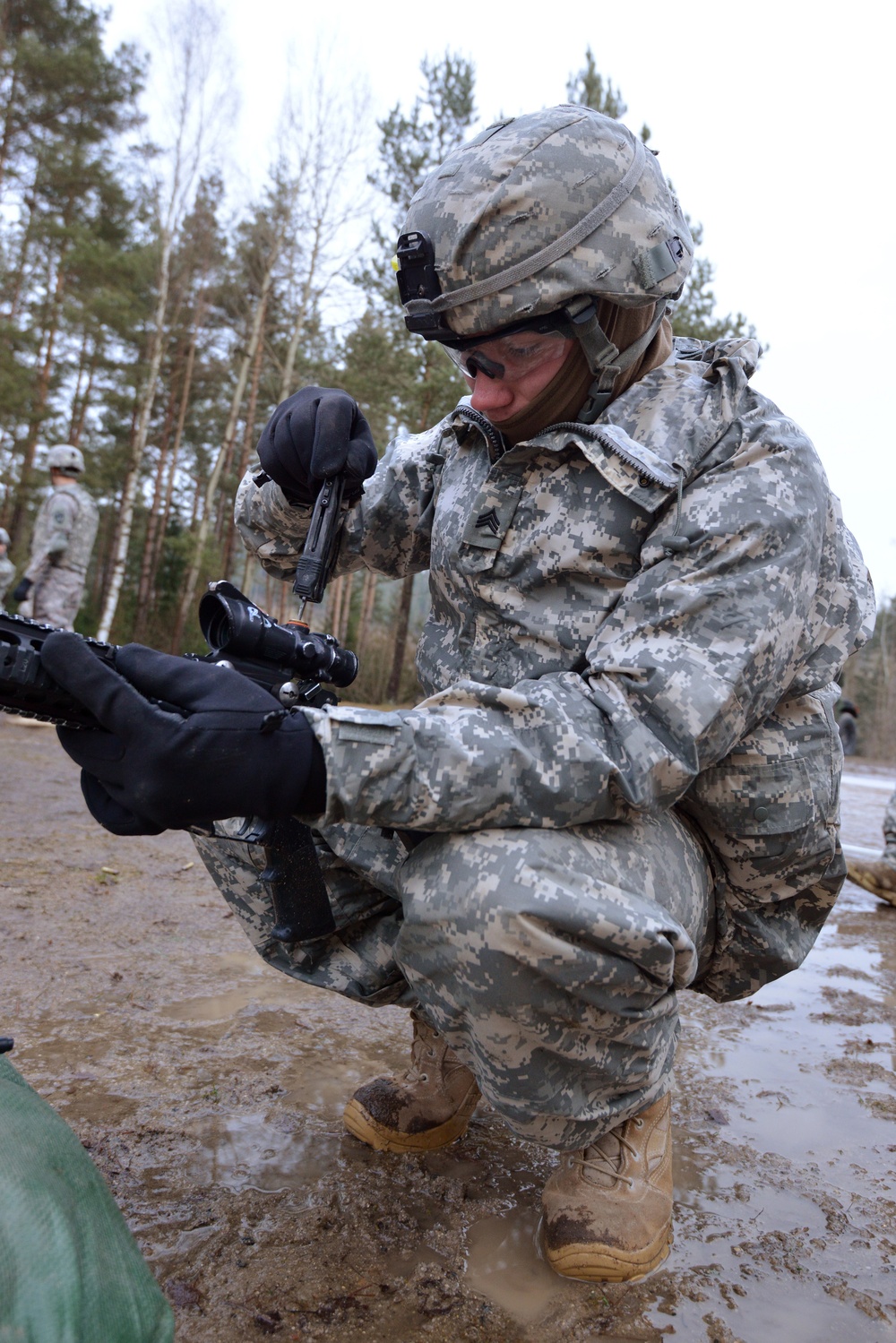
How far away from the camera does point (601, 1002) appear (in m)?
1.57

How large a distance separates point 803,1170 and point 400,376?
1880cm

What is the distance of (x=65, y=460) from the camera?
354 inches

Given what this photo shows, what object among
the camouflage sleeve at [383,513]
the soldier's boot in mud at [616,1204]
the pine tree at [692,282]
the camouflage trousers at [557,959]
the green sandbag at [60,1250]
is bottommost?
the soldier's boot in mud at [616,1204]

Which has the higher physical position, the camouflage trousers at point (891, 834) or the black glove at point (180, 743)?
the black glove at point (180, 743)

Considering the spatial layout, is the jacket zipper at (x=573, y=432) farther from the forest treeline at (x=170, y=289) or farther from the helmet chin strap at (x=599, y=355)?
the forest treeline at (x=170, y=289)

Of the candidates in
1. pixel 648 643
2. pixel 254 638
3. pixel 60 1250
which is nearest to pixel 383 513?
pixel 254 638

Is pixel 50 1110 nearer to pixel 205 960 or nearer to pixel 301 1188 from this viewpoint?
pixel 301 1188

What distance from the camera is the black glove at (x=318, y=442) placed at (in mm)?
2178

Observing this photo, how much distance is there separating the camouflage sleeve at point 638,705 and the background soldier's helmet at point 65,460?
26.9 feet

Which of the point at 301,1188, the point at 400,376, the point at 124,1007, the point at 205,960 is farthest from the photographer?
the point at 400,376

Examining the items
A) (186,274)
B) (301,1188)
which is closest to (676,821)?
(301,1188)

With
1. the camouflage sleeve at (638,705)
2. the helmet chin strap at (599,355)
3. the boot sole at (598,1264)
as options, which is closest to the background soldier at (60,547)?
the helmet chin strap at (599,355)

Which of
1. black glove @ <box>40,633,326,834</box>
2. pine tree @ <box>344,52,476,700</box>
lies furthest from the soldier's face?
pine tree @ <box>344,52,476,700</box>

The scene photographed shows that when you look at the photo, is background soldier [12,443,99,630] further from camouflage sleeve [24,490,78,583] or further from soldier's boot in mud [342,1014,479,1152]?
soldier's boot in mud [342,1014,479,1152]
